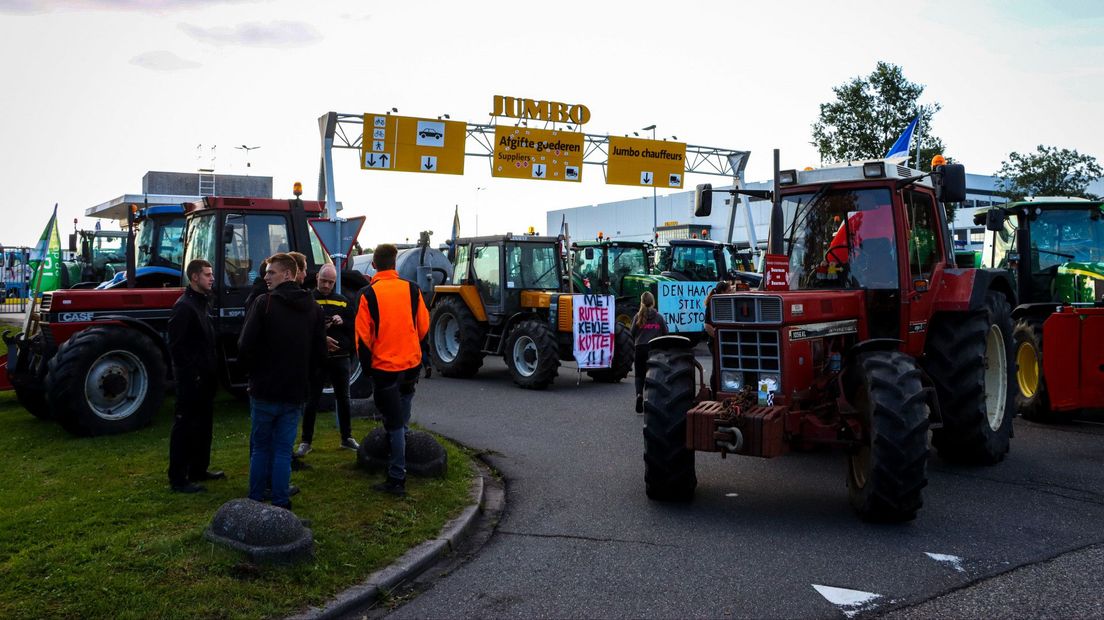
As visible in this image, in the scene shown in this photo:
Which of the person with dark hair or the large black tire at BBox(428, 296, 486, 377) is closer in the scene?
the person with dark hair

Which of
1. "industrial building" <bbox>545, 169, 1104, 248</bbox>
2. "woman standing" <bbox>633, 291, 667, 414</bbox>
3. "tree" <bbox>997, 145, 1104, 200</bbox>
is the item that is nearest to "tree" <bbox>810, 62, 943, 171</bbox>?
"tree" <bbox>997, 145, 1104, 200</bbox>

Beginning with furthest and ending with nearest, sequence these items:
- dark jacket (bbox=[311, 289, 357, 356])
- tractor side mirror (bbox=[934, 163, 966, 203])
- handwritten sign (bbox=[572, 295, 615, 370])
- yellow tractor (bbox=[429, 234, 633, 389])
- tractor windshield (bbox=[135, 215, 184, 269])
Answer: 1. tractor windshield (bbox=[135, 215, 184, 269])
2. yellow tractor (bbox=[429, 234, 633, 389])
3. handwritten sign (bbox=[572, 295, 615, 370])
4. dark jacket (bbox=[311, 289, 357, 356])
5. tractor side mirror (bbox=[934, 163, 966, 203])

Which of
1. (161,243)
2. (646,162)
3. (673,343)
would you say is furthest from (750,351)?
(646,162)

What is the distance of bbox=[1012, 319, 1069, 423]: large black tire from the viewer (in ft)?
35.7

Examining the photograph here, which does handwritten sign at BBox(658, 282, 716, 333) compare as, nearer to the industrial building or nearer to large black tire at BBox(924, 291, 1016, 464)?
large black tire at BBox(924, 291, 1016, 464)

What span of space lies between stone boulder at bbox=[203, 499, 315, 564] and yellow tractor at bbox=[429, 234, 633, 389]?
8983 mm

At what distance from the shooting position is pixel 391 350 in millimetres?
6992

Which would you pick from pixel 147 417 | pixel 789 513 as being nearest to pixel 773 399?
pixel 789 513

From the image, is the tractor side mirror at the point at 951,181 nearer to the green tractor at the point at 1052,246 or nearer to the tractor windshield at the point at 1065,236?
the green tractor at the point at 1052,246

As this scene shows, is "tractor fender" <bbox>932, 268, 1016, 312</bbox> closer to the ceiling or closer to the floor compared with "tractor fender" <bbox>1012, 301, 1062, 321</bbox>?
closer to the ceiling

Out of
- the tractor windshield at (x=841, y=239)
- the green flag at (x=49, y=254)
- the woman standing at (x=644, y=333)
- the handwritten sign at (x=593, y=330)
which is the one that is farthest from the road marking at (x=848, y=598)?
the green flag at (x=49, y=254)

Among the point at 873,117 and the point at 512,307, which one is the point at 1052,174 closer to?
the point at 873,117

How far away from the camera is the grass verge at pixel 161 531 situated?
476cm

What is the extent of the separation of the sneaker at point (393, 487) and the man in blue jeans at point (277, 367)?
0.89m
